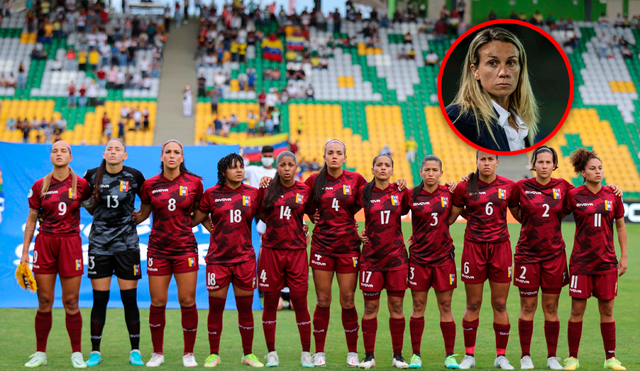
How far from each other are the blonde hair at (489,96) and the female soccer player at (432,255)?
7.21ft

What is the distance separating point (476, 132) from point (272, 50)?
2746cm

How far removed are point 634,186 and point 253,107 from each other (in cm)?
1358

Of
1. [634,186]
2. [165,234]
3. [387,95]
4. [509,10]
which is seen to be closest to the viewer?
[165,234]

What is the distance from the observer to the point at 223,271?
21.3 feet

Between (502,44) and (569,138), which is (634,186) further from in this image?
(502,44)

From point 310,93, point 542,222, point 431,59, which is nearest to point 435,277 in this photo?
point 542,222

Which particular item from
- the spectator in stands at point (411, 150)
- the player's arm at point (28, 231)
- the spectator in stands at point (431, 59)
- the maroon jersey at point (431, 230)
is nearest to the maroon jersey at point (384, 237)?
the maroon jersey at point (431, 230)

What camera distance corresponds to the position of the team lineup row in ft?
21.1

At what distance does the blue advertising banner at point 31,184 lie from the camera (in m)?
8.75

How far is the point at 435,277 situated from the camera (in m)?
6.48

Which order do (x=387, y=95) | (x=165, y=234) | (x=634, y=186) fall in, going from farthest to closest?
1. (x=387, y=95)
2. (x=634, y=186)
3. (x=165, y=234)

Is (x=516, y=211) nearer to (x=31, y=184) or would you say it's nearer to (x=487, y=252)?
(x=487, y=252)

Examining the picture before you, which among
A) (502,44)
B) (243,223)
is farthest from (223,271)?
(502,44)

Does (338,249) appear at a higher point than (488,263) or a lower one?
higher
